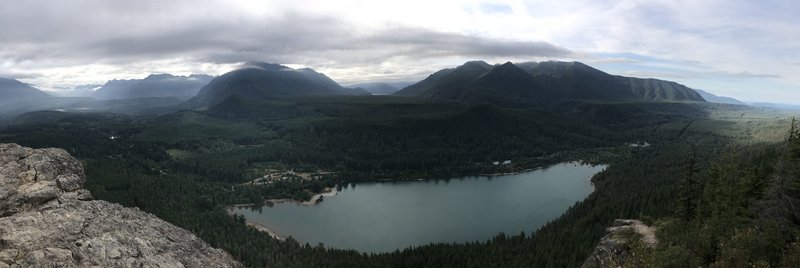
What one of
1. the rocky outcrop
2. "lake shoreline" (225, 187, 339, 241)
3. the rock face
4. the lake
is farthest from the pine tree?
"lake shoreline" (225, 187, 339, 241)

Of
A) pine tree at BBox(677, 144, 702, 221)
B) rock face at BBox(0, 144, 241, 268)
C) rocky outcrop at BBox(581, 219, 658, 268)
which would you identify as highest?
rock face at BBox(0, 144, 241, 268)

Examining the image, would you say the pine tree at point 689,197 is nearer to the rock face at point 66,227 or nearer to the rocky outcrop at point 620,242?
the rocky outcrop at point 620,242

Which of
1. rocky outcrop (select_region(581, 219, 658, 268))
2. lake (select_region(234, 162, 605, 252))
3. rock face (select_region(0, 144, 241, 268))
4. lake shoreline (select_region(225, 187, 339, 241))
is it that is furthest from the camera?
lake shoreline (select_region(225, 187, 339, 241))

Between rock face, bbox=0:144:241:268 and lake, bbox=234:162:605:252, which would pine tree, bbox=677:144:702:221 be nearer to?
lake, bbox=234:162:605:252

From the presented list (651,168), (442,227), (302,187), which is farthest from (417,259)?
(651,168)

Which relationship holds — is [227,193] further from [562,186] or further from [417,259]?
[562,186]

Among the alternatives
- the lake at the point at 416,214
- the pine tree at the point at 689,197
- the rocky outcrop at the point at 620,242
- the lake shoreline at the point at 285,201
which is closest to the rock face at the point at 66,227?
the rocky outcrop at the point at 620,242
